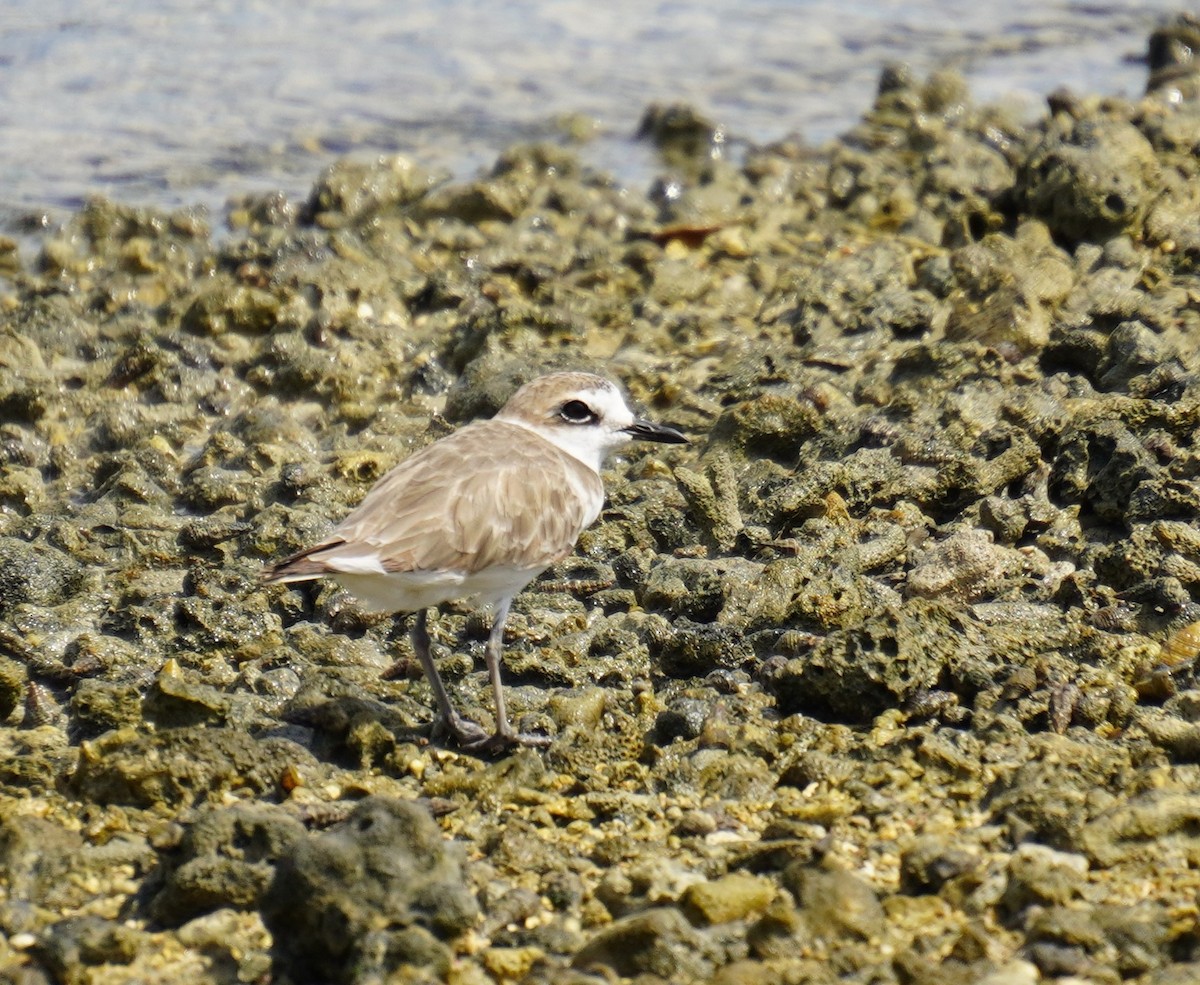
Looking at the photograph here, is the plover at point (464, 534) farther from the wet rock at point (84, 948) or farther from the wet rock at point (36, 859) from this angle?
the wet rock at point (84, 948)

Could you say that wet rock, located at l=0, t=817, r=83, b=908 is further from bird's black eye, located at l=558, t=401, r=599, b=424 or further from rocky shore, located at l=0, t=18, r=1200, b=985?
bird's black eye, located at l=558, t=401, r=599, b=424

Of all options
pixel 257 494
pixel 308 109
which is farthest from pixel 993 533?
pixel 308 109

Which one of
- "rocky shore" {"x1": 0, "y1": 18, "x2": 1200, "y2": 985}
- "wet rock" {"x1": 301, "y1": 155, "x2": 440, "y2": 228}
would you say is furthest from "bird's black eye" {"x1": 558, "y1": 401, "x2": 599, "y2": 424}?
"wet rock" {"x1": 301, "y1": 155, "x2": 440, "y2": 228}

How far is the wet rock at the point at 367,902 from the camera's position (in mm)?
3906

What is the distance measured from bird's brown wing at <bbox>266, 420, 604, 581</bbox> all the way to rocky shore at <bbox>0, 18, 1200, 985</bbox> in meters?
0.52

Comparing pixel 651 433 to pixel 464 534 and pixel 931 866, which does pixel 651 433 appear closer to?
pixel 464 534

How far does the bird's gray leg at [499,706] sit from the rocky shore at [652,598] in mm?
118

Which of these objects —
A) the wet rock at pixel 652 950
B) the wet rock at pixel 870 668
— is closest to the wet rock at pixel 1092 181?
the wet rock at pixel 870 668

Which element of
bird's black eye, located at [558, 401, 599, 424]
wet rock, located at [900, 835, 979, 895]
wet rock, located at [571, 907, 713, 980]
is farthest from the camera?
bird's black eye, located at [558, 401, 599, 424]

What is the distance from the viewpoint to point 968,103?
13.5 m

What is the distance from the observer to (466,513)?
5.57 m

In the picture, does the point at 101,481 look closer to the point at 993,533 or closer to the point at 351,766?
the point at 351,766

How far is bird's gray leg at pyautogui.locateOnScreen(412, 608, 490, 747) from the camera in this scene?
210 inches

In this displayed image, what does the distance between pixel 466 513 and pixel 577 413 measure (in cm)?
110
